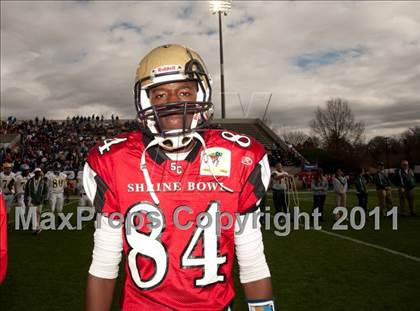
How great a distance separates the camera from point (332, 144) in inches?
2313

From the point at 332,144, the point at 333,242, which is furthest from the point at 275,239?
the point at 332,144

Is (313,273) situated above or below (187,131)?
below

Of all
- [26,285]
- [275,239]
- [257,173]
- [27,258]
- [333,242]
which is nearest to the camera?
[257,173]

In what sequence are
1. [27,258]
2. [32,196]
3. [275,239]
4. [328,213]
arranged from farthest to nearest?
1. [328,213]
2. [32,196]
3. [275,239]
4. [27,258]

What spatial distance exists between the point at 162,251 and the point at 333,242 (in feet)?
26.6

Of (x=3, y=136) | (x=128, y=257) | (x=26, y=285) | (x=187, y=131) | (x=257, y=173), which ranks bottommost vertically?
(x=26, y=285)

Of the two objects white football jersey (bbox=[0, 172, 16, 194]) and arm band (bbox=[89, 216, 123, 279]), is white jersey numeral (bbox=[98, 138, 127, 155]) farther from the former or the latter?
white football jersey (bbox=[0, 172, 16, 194])

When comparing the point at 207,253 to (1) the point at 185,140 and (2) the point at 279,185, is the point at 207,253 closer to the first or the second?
(1) the point at 185,140

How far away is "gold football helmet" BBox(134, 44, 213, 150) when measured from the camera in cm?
191

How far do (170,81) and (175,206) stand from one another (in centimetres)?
62

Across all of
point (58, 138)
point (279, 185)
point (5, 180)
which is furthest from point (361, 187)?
point (58, 138)

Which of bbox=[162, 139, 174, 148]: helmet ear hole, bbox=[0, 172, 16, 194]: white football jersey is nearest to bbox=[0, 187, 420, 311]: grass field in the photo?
bbox=[0, 172, 16, 194]: white football jersey

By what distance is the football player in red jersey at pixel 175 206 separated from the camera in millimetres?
1782

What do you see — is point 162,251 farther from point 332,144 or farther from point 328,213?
point 332,144
